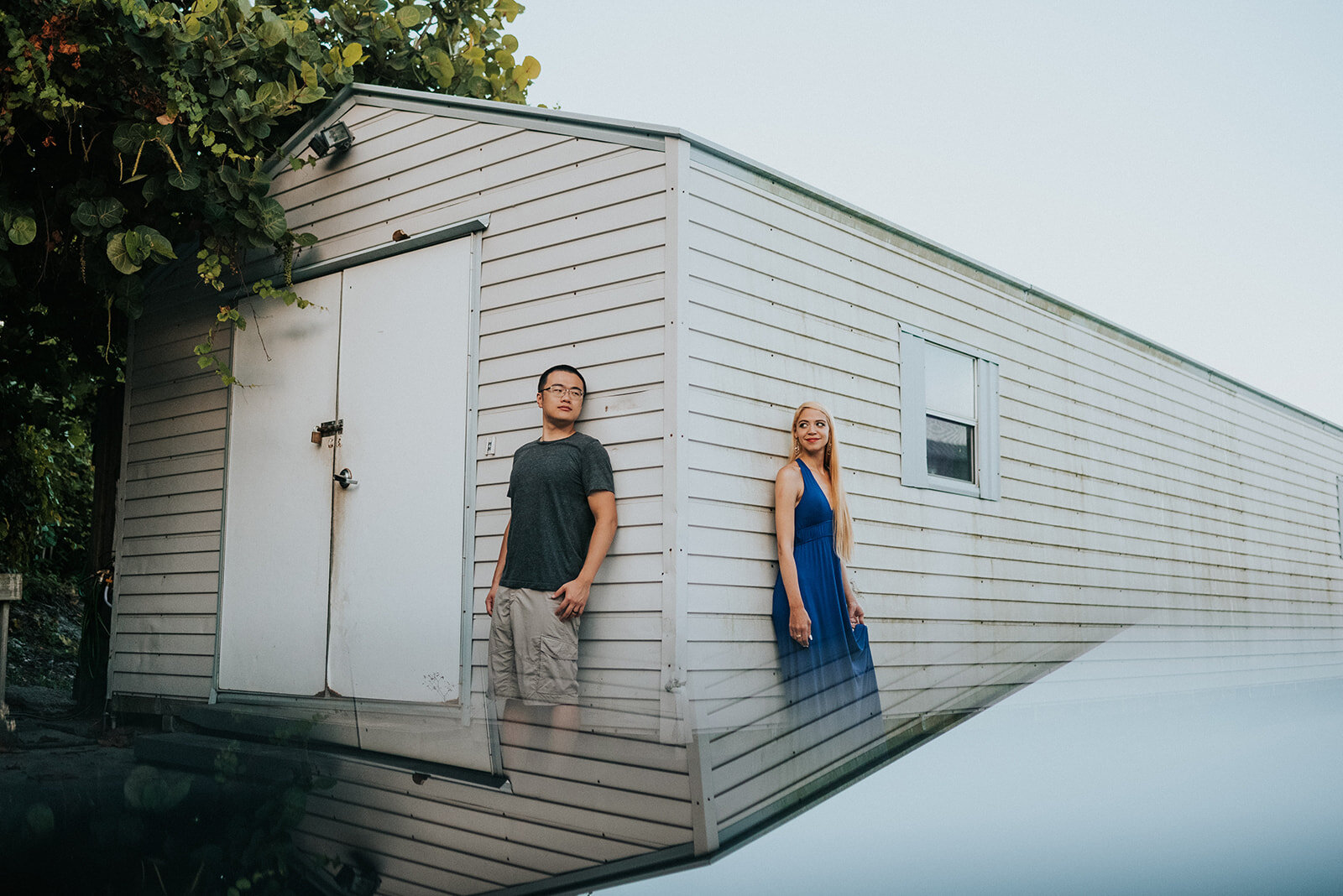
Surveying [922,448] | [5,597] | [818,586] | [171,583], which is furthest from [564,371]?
[171,583]

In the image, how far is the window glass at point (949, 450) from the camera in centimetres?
674

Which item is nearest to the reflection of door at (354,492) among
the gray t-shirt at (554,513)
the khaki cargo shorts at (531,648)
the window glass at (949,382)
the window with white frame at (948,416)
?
the khaki cargo shorts at (531,648)

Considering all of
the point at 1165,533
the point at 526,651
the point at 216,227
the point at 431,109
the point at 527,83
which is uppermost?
the point at 527,83

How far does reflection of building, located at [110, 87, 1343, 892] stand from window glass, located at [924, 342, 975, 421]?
0.03m

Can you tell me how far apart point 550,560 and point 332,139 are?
3222 millimetres

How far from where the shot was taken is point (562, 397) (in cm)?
514

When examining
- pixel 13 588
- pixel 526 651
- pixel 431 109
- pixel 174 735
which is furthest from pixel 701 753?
pixel 13 588

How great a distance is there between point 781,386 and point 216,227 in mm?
3448

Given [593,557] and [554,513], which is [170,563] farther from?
[593,557]

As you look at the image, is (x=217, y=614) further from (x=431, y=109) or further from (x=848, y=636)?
(x=848, y=636)

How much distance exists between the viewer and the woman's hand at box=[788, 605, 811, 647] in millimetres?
5113

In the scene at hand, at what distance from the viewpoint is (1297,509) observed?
37.8 ft

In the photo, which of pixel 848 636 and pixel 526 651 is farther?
pixel 848 636

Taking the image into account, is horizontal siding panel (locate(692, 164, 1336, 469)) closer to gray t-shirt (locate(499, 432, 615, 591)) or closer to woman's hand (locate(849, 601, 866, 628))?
gray t-shirt (locate(499, 432, 615, 591))
